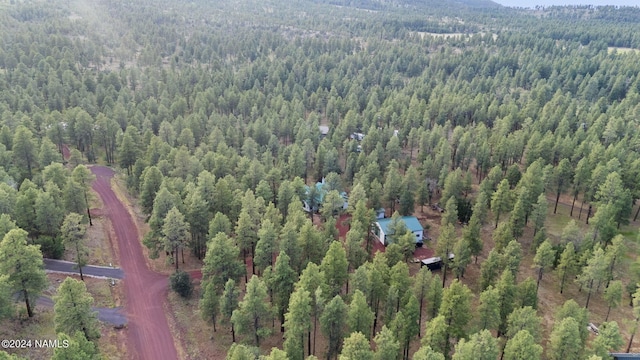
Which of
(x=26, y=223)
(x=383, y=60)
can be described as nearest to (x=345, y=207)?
(x=26, y=223)

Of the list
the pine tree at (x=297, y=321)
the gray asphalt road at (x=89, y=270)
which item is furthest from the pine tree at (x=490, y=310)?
the gray asphalt road at (x=89, y=270)

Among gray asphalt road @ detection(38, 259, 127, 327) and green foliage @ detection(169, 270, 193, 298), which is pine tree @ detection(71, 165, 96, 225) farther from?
green foliage @ detection(169, 270, 193, 298)

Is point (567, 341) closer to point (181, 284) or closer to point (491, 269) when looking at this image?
point (491, 269)

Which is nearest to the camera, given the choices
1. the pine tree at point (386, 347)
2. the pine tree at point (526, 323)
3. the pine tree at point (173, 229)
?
the pine tree at point (386, 347)

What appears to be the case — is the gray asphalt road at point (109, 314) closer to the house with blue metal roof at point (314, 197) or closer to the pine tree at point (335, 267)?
the pine tree at point (335, 267)

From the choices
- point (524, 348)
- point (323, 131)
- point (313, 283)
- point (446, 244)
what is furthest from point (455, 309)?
point (323, 131)

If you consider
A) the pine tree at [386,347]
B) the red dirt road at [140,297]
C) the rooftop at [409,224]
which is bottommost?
the red dirt road at [140,297]

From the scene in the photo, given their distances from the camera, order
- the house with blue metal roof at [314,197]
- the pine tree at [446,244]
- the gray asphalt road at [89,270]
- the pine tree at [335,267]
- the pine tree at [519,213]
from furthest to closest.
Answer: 1. the house with blue metal roof at [314,197]
2. the pine tree at [519,213]
3. the pine tree at [446,244]
4. the gray asphalt road at [89,270]
5. the pine tree at [335,267]
